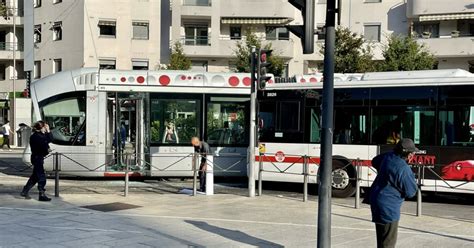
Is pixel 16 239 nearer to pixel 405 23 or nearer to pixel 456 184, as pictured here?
pixel 456 184

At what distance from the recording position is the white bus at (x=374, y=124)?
1265cm

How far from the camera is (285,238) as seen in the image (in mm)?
8703

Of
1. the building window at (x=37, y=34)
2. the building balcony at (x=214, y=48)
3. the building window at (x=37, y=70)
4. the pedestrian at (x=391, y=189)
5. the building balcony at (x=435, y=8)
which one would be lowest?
the pedestrian at (x=391, y=189)

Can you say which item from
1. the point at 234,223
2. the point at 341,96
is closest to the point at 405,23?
the point at 341,96

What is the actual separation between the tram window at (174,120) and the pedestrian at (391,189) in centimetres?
1077

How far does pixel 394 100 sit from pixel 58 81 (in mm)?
9773

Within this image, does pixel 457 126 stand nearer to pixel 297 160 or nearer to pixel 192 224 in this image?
pixel 297 160

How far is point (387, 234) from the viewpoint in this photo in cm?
641

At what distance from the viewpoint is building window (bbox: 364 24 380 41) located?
4228 centimetres

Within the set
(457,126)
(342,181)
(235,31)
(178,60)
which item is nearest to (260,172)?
(342,181)

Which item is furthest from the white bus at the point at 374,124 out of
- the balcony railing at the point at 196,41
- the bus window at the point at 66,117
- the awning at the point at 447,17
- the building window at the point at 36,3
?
the building window at the point at 36,3

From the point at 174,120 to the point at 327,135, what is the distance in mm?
10417

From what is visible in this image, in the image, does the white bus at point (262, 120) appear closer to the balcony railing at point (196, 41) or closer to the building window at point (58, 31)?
the balcony railing at point (196, 41)

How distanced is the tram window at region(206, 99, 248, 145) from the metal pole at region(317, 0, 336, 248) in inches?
397
